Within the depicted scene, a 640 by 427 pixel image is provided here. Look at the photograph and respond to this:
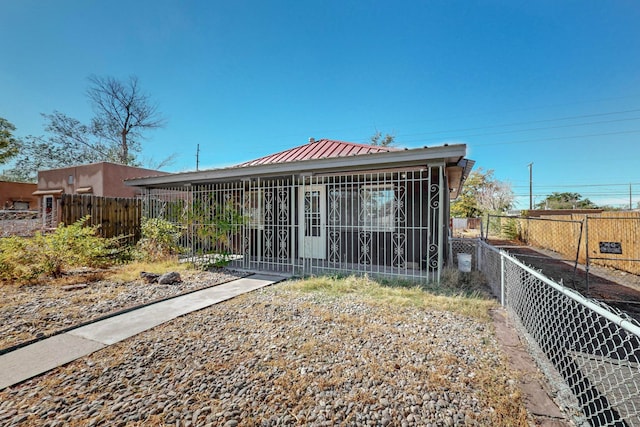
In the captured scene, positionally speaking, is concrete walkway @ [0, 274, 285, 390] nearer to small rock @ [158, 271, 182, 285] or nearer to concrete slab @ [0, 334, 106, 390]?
concrete slab @ [0, 334, 106, 390]

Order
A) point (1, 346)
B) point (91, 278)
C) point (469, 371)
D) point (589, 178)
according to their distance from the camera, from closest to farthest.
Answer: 1. point (469, 371)
2. point (1, 346)
3. point (91, 278)
4. point (589, 178)

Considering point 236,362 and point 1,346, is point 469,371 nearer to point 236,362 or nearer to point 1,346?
point 236,362

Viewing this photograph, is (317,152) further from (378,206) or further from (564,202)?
(564,202)

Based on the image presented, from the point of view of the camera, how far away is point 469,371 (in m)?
2.19

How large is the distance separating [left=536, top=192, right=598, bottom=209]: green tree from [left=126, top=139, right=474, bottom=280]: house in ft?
136

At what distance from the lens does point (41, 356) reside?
8.24ft

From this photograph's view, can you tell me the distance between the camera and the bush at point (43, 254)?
17.1 feet

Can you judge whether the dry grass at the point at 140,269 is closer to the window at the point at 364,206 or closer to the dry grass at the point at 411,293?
the dry grass at the point at 411,293

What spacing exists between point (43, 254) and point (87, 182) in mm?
A: 10448

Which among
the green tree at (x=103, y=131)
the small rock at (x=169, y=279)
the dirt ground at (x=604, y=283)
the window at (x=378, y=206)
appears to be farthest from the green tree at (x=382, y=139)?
the small rock at (x=169, y=279)

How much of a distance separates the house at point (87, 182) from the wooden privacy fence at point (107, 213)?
5.69 metres

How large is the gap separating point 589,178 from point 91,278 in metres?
52.5

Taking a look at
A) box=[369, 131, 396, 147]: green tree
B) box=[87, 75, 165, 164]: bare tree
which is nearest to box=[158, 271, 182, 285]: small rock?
Result: box=[87, 75, 165, 164]: bare tree

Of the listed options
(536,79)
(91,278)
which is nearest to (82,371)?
(91,278)
